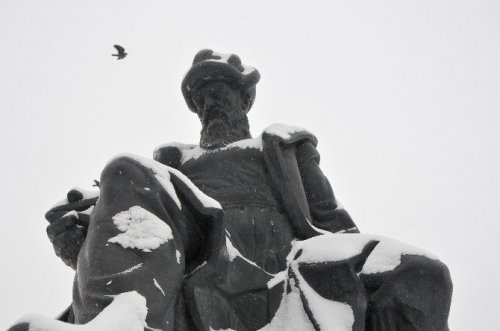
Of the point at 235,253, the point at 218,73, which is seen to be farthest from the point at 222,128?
the point at 235,253

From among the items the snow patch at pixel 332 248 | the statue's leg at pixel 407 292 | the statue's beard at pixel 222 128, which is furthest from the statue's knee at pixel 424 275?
the statue's beard at pixel 222 128

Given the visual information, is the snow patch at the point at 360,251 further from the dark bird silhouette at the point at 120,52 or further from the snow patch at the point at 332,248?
the dark bird silhouette at the point at 120,52

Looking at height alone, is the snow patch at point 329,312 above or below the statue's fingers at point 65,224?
below

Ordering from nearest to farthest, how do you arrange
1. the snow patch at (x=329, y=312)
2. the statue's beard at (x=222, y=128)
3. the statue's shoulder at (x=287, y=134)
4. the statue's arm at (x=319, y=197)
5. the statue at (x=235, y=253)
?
the statue at (x=235, y=253) < the snow patch at (x=329, y=312) < the statue's arm at (x=319, y=197) < the statue's shoulder at (x=287, y=134) < the statue's beard at (x=222, y=128)

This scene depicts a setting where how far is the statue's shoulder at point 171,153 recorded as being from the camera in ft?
17.3

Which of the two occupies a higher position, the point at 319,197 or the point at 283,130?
the point at 283,130

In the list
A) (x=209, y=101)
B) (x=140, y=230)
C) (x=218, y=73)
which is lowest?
(x=140, y=230)

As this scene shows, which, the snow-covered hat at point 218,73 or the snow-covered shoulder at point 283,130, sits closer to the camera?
the snow-covered shoulder at point 283,130

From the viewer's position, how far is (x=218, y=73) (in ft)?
18.0

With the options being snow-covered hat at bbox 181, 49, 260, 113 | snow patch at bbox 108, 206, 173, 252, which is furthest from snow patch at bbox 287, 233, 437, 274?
snow-covered hat at bbox 181, 49, 260, 113

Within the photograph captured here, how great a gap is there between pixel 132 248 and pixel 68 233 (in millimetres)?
1034

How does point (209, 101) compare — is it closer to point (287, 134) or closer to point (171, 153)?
point (171, 153)

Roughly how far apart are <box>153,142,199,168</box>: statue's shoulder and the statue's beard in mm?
142

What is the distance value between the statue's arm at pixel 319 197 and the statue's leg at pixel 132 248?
1.55 metres
